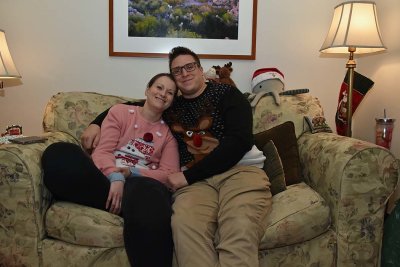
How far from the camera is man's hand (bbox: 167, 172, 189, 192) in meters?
1.46

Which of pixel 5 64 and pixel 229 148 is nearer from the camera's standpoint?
pixel 229 148

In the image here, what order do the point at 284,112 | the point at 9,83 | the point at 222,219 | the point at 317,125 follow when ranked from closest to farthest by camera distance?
the point at 222,219 < the point at 317,125 < the point at 284,112 < the point at 9,83

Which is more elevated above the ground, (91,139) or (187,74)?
(187,74)

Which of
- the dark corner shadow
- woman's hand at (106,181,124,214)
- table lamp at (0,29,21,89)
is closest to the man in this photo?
woman's hand at (106,181,124,214)

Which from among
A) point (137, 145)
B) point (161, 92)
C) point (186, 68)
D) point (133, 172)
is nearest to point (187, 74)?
point (186, 68)

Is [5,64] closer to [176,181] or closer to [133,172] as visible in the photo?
[133,172]

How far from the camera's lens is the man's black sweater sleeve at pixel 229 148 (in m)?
1.46

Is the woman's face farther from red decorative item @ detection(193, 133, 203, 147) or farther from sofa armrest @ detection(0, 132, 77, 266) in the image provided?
sofa armrest @ detection(0, 132, 77, 266)

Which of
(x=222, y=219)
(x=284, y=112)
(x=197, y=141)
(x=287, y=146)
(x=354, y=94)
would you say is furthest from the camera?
(x=354, y=94)

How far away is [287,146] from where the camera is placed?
1676 millimetres

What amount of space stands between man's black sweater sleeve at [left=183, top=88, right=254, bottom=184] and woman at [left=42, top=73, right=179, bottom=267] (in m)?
0.16

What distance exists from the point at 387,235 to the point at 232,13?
155cm

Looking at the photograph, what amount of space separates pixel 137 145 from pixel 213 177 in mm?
370

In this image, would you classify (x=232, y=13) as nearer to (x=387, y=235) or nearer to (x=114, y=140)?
(x=114, y=140)
